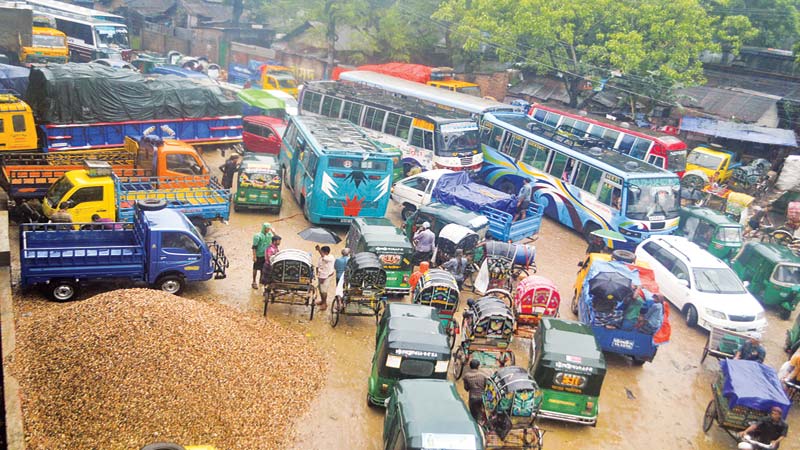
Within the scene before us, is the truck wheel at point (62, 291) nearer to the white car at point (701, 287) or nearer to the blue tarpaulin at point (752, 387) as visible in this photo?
the blue tarpaulin at point (752, 387)

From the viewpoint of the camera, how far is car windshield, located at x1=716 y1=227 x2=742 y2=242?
20.3 m

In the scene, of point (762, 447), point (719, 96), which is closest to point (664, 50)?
point (719, 96)

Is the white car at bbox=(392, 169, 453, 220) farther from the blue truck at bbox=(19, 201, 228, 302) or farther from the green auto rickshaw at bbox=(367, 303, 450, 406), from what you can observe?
the green auto rickshaw at bbox=(367, 303, 450, 406)

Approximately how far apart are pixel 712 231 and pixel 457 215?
8813 mm

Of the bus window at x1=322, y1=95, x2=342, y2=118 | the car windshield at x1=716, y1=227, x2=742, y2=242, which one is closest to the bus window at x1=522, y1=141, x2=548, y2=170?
the car windshield at x1=716, y1=227, x2=742, y2=242

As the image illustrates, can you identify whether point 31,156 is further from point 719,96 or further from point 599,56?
point 719,96

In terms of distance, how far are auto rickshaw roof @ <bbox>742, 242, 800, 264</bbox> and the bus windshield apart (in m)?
37.0

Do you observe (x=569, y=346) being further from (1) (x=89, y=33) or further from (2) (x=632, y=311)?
(1) (x=89, y=33)

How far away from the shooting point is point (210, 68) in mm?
42000

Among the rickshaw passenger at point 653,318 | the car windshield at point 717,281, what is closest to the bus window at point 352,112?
the car windshield at point 717,281

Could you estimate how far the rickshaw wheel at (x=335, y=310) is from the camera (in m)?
14.1

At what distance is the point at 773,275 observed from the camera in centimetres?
1848

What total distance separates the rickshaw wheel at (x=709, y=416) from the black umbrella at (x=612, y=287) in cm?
275

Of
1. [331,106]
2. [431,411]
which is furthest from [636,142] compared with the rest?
[431,411]
